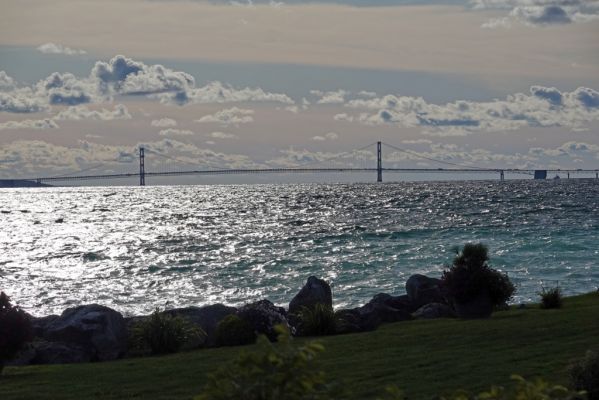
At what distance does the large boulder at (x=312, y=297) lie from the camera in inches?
968

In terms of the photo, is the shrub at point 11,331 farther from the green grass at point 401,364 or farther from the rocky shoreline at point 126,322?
the rocky shoreline at point 126,322

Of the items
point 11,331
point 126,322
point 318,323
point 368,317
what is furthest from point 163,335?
point 368,317

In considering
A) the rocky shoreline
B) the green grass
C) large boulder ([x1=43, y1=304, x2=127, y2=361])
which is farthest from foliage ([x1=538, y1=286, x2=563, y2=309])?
large boulder ([x1=43, y1=304, x2=127, y2=361])

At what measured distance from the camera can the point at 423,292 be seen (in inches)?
1063

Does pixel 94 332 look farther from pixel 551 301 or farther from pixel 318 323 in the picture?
pixel 551 301

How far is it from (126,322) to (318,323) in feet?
15.5

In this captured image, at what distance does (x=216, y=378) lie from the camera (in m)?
6.07

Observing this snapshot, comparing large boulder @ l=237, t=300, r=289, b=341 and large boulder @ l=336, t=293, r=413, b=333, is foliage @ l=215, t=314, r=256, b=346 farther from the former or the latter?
large boulder @ l=336, t=293, r=413, b=333

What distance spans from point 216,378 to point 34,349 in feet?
49.1

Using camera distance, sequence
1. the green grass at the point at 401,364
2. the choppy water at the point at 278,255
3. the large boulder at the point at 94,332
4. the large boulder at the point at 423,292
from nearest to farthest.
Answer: the green grass at the point at 401,364, the large boulder at the point at 94,332, the large boulder at the point at 423,292, the choppy water at the point at 278,255

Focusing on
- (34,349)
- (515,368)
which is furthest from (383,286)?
(515,368)

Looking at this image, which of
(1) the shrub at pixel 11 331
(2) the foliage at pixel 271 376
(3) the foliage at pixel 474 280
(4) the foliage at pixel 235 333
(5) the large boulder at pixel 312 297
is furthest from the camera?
(5) the large boulder at pixel 312 297

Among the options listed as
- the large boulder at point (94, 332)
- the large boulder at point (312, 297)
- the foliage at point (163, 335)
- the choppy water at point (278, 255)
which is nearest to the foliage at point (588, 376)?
the foliage at point (163, 335)

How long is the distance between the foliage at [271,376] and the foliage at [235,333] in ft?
47.3
